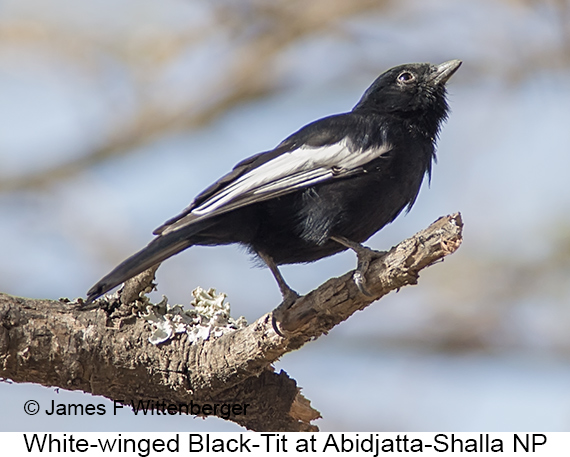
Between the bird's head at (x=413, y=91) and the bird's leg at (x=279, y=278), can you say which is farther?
the bird's head at (x=413, y=91)

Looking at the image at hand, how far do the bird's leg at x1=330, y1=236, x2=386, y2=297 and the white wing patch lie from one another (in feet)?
1.17

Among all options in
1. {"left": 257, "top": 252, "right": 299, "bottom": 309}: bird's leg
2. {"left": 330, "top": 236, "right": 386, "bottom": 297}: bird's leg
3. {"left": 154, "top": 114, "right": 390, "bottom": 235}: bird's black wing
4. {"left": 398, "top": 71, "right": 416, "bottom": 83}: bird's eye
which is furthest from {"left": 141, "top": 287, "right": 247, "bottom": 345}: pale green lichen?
{"left": 398, "top": 71, "right": 416, "bottom": 83}: bird's eye

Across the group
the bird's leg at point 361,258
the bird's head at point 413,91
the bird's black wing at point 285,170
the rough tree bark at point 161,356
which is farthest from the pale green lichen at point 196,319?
the bird's head at point 413,91

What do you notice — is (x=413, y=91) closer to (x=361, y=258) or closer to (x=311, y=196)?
(x=311, y=196)

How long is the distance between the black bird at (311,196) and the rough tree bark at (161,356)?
400 millimetres

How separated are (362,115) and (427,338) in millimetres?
3442

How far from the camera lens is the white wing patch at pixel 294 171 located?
3.90 m

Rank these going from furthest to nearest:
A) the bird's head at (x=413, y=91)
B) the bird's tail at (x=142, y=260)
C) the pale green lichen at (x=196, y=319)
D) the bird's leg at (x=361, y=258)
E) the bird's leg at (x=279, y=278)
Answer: the bird's head at (x=413, y=91)
the bird's leg at (x=279, y=278)
the pale green lichen at (x=196, y=319)
the bird's tail at (x=142, y=260)
the bird's leg at (x=361, y=258)

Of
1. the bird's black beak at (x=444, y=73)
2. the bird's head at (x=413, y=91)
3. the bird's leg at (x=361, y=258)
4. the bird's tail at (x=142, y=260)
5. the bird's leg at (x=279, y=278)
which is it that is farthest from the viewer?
the bird's black beak at (x=444, y=73)

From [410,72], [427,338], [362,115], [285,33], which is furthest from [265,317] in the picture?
[285,33]

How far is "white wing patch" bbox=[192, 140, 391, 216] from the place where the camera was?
3900mm

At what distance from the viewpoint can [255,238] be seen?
164 inches

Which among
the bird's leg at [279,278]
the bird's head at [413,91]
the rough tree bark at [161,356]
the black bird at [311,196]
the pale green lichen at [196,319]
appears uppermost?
the bird's head at [413,91]

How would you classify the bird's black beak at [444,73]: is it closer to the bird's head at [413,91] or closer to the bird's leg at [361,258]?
the bird's head at [413,91]
